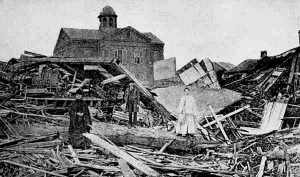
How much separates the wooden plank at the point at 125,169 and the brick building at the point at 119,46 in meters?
27.4

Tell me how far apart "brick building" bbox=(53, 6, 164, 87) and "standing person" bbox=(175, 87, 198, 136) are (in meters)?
23.6

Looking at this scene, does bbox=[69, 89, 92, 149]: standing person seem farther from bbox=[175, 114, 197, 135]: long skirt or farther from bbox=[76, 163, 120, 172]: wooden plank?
bbox=[175, 114, 197, 135]: long skirt

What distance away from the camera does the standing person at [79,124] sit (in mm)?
7883

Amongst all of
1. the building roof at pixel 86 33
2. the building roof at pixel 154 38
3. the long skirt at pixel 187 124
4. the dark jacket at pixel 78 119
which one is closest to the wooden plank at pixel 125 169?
the dark jacket at pixel 78 119

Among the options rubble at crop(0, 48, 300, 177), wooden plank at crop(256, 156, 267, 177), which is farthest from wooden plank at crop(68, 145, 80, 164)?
wooden plank at crop(256, 156, 267, 177)

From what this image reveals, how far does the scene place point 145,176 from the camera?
583 cm

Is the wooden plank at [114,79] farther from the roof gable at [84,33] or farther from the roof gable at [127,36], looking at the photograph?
the roof gable at [84,33]

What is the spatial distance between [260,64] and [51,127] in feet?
44.6

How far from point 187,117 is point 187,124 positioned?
0.76 feet

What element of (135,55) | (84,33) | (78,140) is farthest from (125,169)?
(84,33)

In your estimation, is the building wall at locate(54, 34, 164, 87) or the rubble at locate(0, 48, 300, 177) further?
the building wall at locate(54, 34, 164, 87)

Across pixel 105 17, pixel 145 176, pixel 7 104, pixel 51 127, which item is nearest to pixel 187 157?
pixel 145 176

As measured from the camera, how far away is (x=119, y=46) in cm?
3544

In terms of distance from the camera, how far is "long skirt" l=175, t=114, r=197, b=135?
32.2 ft
